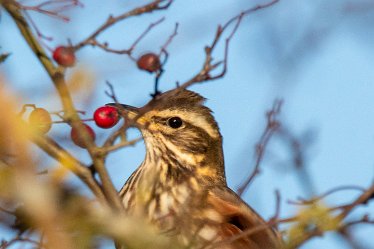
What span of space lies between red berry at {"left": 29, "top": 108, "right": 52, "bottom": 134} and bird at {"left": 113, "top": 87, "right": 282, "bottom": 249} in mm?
1007

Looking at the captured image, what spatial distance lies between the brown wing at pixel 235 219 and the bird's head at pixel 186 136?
479 mm

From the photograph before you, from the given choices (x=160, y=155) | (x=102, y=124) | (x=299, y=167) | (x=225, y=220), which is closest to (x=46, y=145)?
(x=102, y=124)

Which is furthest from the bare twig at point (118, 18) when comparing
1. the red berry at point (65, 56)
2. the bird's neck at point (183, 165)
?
the bird's neck at point (183, 165)

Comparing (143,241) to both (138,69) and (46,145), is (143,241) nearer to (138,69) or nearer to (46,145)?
(46,145)

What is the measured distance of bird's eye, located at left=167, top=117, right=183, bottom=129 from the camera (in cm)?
639

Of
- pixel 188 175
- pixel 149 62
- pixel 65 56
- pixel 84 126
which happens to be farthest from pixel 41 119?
pixel 188 175

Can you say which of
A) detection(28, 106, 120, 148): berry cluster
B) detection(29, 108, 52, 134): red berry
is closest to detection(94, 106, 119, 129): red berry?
detection(28, 106, 120, 148): berry cluster

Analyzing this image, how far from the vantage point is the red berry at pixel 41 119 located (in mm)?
3050

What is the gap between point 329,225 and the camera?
2.65 meters

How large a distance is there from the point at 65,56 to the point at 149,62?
471 millimetres

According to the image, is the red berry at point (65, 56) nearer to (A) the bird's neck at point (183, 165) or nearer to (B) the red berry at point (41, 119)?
(B) the red berry at point (41, 119)

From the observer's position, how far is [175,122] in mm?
6438

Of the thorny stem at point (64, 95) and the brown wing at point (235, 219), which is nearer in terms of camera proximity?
the thorny stem at point (64, 95)

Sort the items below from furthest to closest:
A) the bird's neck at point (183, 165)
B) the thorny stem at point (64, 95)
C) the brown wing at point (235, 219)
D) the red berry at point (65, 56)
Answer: the bird's neck at point (183, 165) < the brown wing at point (235, 219) < the red berry at point (65, 56) < the thorny stem at point (64, 95)
